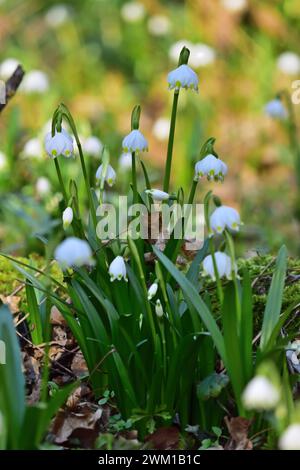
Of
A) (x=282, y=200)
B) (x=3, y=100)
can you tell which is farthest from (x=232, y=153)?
(x=3, y=100)

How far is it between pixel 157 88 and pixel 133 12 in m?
0.94

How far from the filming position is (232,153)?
5.96 m

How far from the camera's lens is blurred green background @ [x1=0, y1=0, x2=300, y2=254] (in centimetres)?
460

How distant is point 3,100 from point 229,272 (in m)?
1.44

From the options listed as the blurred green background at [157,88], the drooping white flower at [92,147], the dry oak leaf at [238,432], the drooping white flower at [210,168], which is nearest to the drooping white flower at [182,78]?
the drooping white flower at [210,168]

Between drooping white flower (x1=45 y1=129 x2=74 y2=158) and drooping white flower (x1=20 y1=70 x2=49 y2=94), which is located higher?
drooping white flower (x1=20 y1=70 x2=49 y2=94)

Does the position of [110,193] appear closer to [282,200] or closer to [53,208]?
[53,208]

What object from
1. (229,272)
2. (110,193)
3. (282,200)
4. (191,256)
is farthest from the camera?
(282,200)

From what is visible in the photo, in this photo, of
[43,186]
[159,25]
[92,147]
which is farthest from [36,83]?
[159,25]

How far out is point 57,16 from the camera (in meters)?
7.44

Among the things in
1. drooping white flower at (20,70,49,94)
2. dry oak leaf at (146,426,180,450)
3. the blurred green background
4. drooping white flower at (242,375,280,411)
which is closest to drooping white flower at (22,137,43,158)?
the blurred green background

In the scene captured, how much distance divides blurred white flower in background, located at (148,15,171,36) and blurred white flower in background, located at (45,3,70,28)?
83cm

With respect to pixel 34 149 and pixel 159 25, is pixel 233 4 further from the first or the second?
pixel 34 149

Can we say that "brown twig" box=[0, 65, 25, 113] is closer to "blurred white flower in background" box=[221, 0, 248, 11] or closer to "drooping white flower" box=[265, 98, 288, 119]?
"drooping white flower" box=[265, 98, 288, 119]
